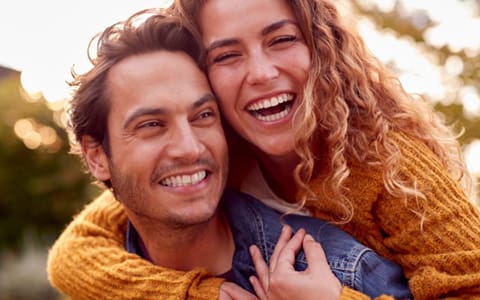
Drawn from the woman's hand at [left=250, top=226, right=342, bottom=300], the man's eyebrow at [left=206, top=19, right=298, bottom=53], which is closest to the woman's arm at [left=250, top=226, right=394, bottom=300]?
the woman's hand at [left=250, top=226, right=342, bottom=300]

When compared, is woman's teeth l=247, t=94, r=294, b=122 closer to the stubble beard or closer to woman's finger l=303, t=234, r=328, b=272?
the stubble beard

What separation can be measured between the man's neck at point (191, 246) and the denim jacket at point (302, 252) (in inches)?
2.7

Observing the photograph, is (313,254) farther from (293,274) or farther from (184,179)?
(184,179)

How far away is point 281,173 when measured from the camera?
10.7 ft

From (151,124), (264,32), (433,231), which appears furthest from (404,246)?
(151,124)

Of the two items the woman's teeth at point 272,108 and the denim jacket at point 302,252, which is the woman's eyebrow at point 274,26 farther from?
the denim jacket at point 302,252

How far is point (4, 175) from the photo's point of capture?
1217 cm

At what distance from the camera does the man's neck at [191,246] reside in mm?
3168

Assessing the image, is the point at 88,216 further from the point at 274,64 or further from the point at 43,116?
the point at 43,116

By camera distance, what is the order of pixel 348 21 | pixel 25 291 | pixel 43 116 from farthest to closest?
1. pixel 43 116
2. pixel 25 291
3. pixel 348 21

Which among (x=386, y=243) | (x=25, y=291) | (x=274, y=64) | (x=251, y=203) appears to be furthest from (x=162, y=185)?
(x=25, y=291)

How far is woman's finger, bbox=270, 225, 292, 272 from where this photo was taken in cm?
291

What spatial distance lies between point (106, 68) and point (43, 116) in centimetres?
930

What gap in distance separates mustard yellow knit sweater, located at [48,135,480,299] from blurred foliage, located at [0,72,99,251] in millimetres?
8684
